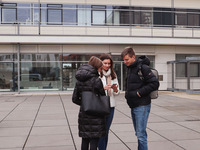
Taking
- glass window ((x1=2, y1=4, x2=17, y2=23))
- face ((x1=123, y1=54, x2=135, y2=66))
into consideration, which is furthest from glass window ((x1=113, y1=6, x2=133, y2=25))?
face ((x1=123, y1=54, x2=135, y2=66))

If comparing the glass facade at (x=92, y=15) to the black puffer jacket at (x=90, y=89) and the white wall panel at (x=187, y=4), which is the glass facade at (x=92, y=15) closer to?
the white wall panel at (x=187, y=4)

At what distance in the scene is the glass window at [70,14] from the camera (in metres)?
19.9

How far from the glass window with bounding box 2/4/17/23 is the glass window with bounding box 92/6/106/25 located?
5.75 metres

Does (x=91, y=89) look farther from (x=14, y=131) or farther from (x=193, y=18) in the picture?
(x=193, y=18)

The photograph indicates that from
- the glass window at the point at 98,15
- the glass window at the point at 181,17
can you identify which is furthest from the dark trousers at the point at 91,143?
the glass window at the point at 181,17

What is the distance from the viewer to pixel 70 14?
20.0m

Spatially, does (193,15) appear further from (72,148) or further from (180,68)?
(72,148)

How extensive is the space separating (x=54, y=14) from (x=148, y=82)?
56.3 ft

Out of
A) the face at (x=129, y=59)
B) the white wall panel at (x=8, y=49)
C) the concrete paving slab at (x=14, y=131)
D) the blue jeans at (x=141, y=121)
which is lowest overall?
the concrete paving slab at (x=14, y=131)

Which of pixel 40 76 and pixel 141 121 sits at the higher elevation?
pixel 40 76

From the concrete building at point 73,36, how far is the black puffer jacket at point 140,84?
593 inches

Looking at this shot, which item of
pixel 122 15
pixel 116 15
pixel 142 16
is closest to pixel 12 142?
pixel 116 15

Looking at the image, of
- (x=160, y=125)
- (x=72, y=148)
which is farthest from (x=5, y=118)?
(x=160, y=125)

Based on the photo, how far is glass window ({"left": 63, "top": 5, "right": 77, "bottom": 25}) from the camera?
1994cm
